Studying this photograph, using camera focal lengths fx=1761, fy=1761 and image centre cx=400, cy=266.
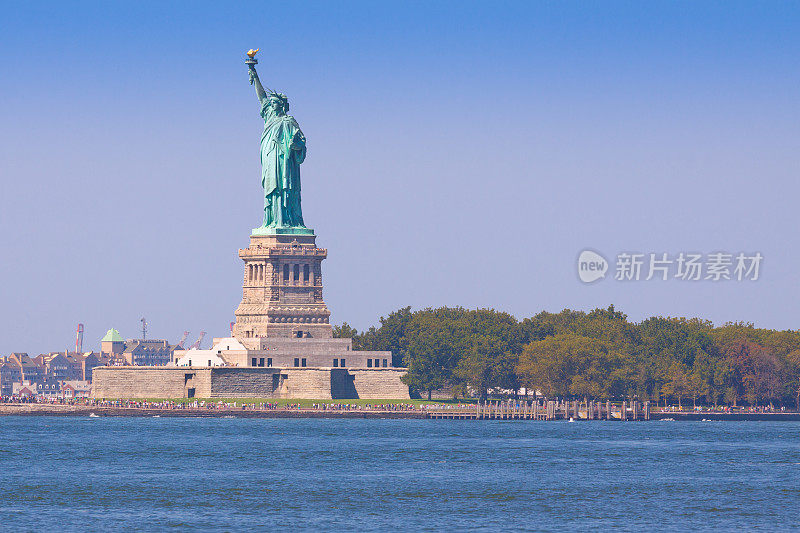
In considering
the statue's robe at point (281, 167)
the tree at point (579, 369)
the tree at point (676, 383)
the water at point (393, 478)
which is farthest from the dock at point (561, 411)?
the statue's robe at point (281, 167)

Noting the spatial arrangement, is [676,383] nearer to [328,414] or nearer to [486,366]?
[486,366]

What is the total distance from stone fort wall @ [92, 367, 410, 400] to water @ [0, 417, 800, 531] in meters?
16.6

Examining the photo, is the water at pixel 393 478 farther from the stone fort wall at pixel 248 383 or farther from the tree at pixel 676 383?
the tree at pixel 676 383

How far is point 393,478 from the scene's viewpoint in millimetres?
101688

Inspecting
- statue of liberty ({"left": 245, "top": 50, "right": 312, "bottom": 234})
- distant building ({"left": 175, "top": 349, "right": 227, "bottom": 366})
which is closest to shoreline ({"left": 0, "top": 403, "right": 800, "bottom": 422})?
distant building ({"left": 175, "top": 349, "right": 227, "bottom": 366})

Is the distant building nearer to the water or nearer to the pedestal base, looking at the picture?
the pedestal base

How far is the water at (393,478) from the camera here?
82938 millimetres

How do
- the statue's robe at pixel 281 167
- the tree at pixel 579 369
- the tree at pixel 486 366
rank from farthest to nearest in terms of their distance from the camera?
1. the tree at pixel 486 366
2. the statue's robe at pixel 281 167
3. the tree at pixel 579 369

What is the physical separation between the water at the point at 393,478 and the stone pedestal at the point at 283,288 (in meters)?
22.8

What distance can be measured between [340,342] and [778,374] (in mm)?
44409

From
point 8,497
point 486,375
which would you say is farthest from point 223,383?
point 8,497

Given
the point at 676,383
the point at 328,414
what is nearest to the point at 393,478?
the point at 328,414

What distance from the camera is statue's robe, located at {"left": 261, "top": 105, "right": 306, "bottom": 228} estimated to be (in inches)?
6890

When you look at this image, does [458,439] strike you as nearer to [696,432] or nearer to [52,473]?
[696,432]
